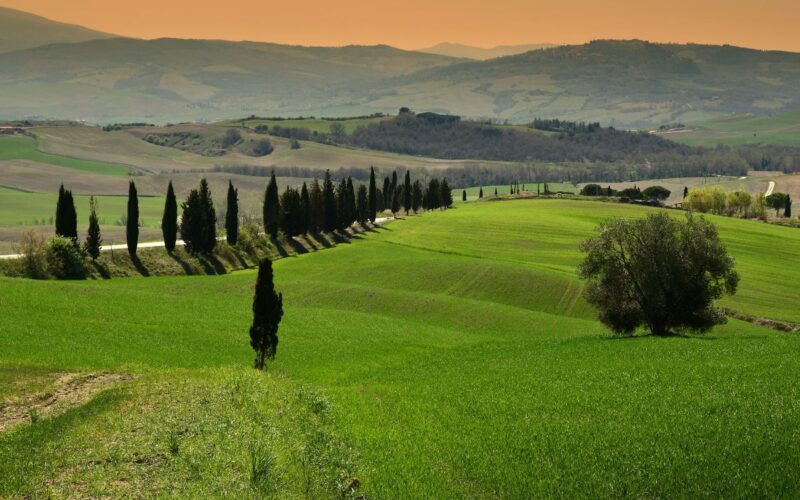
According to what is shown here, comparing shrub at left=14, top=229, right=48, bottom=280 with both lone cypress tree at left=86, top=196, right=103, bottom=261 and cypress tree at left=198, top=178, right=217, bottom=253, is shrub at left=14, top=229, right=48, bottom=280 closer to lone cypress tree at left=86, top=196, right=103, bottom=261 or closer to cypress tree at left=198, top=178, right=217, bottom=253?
lone cypress tree at left=86, top=196, right=103, bottom=261

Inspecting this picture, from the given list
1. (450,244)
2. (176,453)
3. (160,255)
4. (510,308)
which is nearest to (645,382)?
(176,453)

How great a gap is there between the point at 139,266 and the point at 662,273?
Result: 211 ft

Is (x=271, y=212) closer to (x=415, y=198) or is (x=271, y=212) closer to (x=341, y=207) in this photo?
(x=341, y=207)

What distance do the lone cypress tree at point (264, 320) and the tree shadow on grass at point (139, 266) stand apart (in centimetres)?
5977

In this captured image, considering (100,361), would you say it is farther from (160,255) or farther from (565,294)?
(160,255)

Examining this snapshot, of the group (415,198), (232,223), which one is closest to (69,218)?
(232,223)

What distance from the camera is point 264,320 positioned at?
4256 centimetres

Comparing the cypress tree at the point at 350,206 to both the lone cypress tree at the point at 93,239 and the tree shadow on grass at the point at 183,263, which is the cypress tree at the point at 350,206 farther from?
the lone cypress tree at the point at 93,239

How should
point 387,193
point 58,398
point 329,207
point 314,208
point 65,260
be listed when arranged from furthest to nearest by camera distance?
point 387,193
point 329,207
point 314,208
point 65,260
point 58,398

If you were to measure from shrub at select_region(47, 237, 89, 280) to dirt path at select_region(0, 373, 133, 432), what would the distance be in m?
56.4

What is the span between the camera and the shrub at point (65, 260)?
292 ft

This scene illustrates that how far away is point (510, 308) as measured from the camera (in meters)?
76.4

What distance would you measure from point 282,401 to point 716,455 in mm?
15332

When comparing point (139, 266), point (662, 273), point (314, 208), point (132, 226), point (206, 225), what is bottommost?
point (139, 266)
